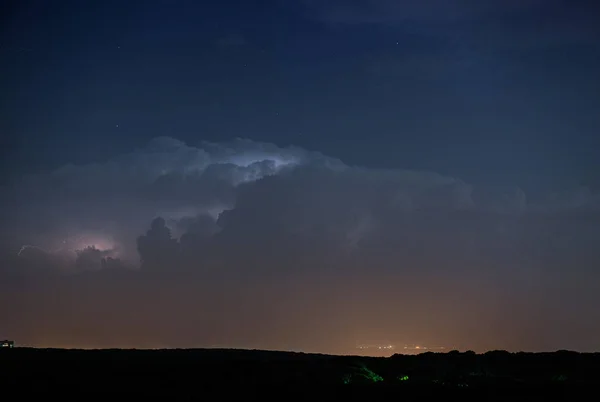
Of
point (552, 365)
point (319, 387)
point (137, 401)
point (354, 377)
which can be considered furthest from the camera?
point (552, 365)

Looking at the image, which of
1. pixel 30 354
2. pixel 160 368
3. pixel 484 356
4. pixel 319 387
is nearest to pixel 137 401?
pixel 319 387

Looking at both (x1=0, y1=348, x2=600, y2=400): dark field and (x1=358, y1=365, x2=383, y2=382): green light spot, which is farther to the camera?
(x1=358, y1=365, x2=383, y2=382): green light spot

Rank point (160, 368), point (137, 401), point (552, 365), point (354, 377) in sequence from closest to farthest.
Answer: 1. point (137, 401)
2. point (354, 377)
3. point (160, 368)
4. point (552, 365)

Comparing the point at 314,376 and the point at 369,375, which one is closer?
the point at 314,376

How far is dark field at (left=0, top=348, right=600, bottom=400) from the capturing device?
95.2ft

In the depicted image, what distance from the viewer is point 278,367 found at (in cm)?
3881

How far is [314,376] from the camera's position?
34250mm

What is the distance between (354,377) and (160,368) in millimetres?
12290

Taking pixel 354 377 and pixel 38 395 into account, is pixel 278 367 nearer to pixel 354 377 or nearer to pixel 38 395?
pixel 354 377

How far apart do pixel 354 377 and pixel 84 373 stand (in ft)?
50.5

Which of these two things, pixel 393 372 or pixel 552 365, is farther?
pixel 552 365

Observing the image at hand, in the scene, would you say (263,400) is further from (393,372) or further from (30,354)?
(30,354)

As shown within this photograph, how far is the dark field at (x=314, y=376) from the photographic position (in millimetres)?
29016

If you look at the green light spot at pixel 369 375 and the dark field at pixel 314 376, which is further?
the green light spot at pixel 369 375
